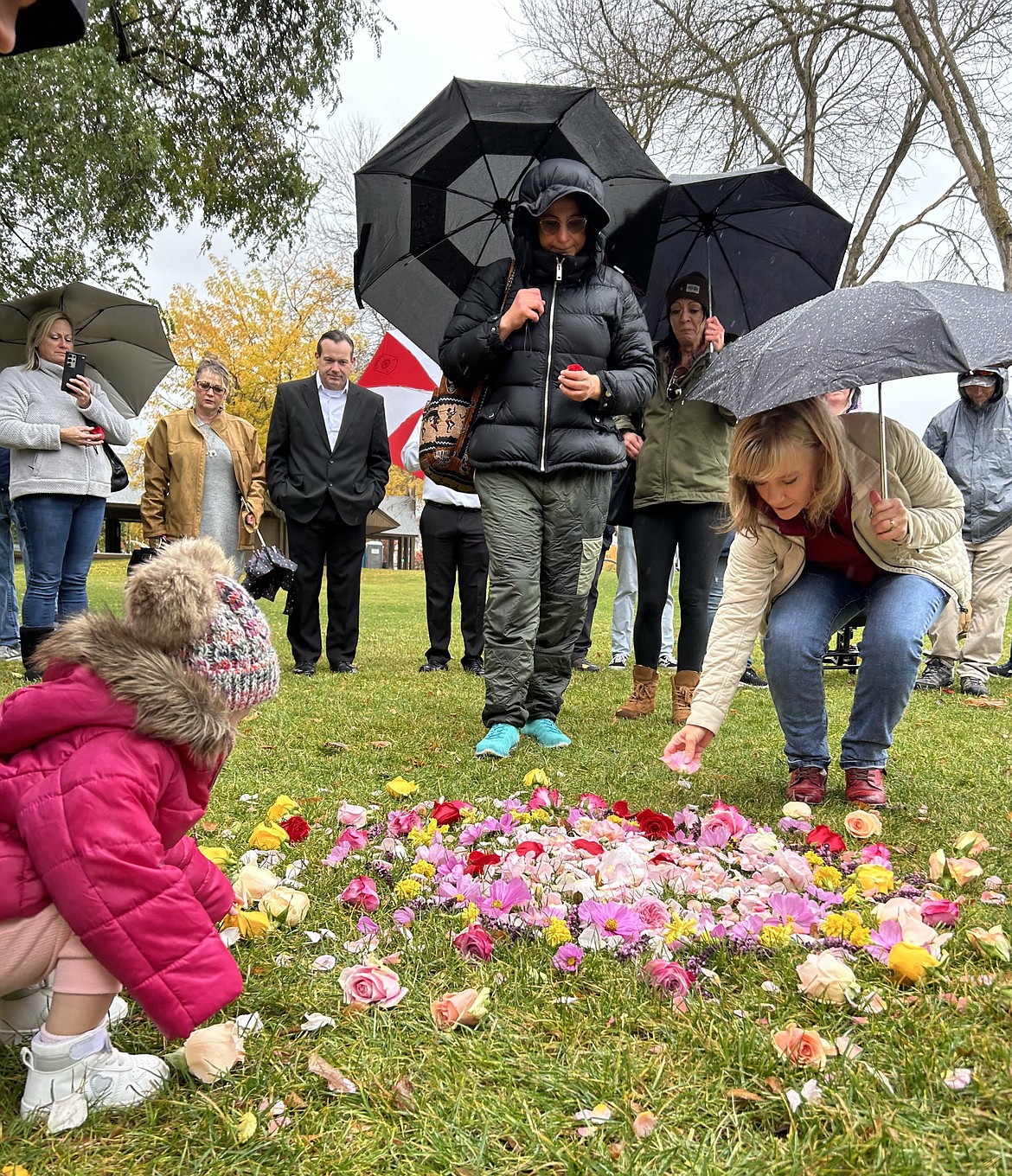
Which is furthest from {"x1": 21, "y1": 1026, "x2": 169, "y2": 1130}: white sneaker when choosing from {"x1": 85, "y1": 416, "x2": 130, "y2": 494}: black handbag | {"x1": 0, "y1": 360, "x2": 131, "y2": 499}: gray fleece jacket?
{"x1": 85, "y1": 416, "x2": 130, "y2": 494}: black handbag

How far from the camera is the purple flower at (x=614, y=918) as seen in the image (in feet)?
6.92

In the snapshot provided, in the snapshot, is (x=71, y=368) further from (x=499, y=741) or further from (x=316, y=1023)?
(x=316, y=1023)

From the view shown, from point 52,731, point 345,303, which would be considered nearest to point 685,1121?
point 52,731

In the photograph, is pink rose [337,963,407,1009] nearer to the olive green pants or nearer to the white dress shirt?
the olive green pants

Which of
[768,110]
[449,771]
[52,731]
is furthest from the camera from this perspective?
[768,110]

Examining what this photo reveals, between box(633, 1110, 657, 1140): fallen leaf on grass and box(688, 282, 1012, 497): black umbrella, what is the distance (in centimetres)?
190

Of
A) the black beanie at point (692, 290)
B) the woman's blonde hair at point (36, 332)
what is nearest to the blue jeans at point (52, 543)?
the woman's blonde hair at point (36, 332)

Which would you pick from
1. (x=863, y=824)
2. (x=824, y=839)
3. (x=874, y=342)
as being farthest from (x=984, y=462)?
(x=824, y=839)

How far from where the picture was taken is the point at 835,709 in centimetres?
596

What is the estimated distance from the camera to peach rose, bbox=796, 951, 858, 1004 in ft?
5.96

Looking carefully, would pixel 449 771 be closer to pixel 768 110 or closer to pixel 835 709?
pixel 835 709

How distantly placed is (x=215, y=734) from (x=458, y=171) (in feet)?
12.6

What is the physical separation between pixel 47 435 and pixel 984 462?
6662 mm

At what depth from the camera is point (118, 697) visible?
1.62 meters
